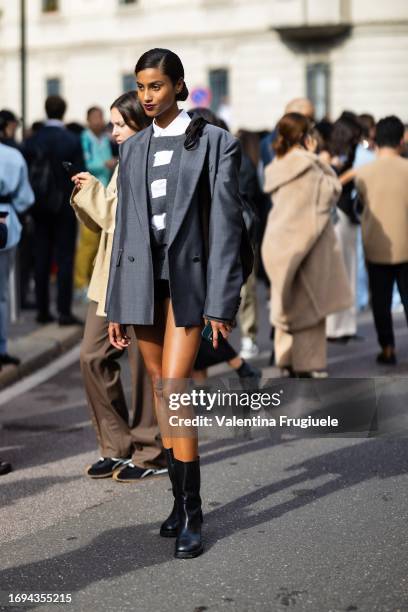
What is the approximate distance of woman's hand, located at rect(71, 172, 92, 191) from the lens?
578 cm

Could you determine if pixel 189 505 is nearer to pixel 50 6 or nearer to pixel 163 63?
pixel 163 63

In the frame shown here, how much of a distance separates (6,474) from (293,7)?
33259mm

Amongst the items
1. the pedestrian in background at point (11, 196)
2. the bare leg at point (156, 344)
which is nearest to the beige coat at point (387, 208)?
the pedestrian in background at point (11, 196)

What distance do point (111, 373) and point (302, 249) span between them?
2340 mm

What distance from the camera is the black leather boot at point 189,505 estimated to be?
16.2ft

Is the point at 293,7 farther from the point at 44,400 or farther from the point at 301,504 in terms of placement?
the point at 301,504

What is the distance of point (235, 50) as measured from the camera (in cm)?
3922

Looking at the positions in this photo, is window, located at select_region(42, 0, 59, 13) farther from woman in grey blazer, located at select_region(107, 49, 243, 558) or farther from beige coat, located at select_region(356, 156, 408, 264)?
woman in grey blazer, located at select_region(107, 49, 243, 558)

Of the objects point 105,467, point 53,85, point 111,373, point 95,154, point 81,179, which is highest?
point 53,85

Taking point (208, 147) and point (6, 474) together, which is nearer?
point (208, 147)

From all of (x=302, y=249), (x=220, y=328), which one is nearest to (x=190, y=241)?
(x=220, y=328)

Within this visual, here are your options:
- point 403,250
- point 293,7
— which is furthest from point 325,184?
point 293,7

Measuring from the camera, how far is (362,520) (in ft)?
17.7

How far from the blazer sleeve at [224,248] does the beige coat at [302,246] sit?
135 inches
